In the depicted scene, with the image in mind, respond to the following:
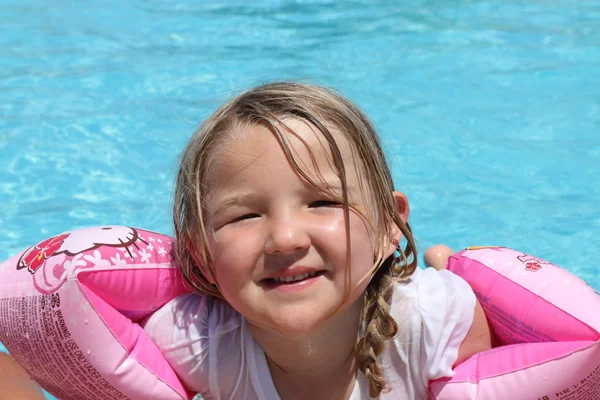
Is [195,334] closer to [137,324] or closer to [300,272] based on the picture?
[137,324]

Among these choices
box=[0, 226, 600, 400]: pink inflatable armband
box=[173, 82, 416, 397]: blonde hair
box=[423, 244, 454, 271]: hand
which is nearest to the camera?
box=[173, 82, 416, 397]: blonde hair

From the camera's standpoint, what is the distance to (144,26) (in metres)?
7.53

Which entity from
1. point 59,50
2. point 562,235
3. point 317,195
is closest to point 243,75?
point 59,50

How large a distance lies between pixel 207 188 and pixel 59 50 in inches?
191

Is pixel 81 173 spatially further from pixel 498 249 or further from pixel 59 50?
pixel 498 249

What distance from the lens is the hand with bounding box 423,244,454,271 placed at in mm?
4324

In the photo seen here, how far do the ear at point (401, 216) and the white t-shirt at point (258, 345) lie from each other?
0.16m

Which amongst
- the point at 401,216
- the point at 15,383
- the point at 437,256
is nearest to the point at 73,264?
the point at 15,383

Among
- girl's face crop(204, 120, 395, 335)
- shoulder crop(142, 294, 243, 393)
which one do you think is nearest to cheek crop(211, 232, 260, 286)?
girl's face crop(204, 120, 395, 335)

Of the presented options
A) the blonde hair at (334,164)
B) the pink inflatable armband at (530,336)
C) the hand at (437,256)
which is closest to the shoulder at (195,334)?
the blonde hair at (334,164)

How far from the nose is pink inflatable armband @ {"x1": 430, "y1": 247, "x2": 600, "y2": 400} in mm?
794

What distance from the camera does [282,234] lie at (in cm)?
231

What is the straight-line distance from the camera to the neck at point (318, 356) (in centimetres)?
270

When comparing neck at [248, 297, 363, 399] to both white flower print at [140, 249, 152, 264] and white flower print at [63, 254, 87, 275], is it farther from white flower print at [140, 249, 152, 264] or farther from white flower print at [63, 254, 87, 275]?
white flower print at [63, 254, 87, 275]
